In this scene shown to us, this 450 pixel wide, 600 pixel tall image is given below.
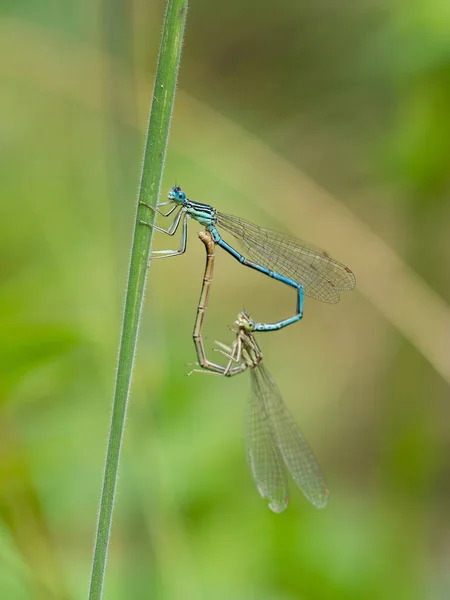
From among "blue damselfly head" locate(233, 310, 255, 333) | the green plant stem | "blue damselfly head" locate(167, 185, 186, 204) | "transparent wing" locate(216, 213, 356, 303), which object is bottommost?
the green plant stem

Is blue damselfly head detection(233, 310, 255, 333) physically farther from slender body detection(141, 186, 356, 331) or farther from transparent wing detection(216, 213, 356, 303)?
transparent wing detection(216, 213, 356, 303)

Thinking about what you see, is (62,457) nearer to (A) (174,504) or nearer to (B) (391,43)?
(A) (174,504)

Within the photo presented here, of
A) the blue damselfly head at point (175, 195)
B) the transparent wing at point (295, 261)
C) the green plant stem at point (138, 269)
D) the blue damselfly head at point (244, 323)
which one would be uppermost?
the blue damselfly head at point (175, 195)

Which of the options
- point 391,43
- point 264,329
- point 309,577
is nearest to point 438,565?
point 309,577

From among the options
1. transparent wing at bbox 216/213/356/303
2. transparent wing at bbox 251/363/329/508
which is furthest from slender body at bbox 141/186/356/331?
transparent wing at bbox 251/363/329/508

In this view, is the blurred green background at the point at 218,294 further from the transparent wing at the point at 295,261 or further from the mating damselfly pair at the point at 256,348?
the transparent wing at the point at 295,261

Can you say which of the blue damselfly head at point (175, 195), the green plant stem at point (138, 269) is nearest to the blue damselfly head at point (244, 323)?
the blue damselfly head at point (175, 195)

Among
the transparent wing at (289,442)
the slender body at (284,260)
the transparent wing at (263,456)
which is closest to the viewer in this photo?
the transparent wing at (263,456)

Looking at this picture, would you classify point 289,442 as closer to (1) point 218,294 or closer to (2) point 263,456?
(2) point 263,456
